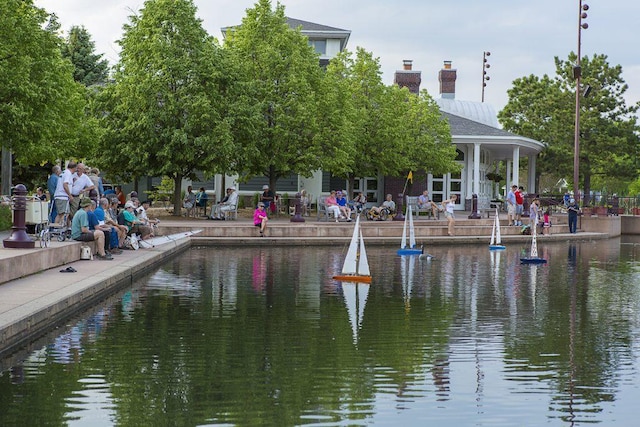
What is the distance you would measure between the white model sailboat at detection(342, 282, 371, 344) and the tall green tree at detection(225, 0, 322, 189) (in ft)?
69.9

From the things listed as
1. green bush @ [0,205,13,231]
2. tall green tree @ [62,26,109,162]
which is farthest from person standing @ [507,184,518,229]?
tall green tree @ [62,26,109,162]

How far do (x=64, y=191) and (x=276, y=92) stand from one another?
71.1 ft

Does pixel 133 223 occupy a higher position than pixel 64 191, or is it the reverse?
pixel 64 191

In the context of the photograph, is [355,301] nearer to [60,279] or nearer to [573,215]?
[60,279]

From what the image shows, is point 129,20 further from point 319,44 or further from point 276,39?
point 319,44

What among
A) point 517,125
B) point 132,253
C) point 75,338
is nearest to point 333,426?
point 75,338

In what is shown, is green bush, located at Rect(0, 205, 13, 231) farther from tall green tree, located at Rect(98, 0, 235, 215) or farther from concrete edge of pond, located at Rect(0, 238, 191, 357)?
tall green tree, located at Rect(98, 0, 235, 215)

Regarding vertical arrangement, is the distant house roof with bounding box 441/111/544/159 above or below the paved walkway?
above

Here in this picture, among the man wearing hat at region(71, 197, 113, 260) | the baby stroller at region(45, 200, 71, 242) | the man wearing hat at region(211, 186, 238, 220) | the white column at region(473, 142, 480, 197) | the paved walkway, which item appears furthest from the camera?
the white column at region(473, 142, 480, 197)

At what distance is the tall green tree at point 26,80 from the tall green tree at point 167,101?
9.65ft

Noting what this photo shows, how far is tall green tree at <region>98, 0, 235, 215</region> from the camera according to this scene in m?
36.5

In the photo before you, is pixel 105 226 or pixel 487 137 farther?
pixel 487 137

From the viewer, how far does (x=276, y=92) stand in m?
41.7

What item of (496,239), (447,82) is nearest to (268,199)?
(496,239)
